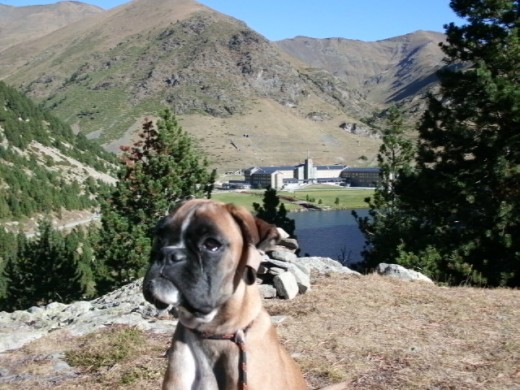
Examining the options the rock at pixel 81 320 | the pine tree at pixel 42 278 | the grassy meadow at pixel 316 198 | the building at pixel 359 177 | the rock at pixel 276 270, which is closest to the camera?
the rock at pixel 81 320

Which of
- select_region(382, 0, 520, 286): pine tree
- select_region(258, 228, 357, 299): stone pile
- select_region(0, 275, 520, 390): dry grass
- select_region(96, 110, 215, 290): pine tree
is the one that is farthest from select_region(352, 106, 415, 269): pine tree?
select_region(0, 275, 520, 390): dry grass

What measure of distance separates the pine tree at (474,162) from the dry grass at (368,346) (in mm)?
7247

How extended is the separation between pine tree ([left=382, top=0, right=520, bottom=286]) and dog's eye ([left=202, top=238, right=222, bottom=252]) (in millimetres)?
16198

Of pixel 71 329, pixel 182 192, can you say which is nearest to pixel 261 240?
pixel 71 329

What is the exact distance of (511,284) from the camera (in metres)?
18.1

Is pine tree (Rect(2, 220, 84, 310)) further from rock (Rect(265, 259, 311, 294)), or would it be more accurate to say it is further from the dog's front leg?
the dog's front leg

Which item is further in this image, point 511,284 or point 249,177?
point 249,177

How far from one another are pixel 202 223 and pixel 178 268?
0.31 meters

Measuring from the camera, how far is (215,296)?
3.33 m

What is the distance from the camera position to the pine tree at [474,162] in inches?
710

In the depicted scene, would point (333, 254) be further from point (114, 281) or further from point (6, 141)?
point (6, 141)

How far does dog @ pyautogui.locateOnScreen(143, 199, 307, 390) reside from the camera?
129 inches

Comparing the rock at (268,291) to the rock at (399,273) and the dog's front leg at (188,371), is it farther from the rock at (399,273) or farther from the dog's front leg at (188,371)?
the dog's front leg at (188,371)

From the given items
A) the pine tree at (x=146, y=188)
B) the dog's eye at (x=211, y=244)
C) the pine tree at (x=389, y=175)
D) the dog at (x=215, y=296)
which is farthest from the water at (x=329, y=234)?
the dog's eye at (x=211, y=244)
